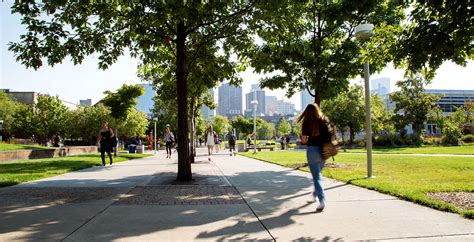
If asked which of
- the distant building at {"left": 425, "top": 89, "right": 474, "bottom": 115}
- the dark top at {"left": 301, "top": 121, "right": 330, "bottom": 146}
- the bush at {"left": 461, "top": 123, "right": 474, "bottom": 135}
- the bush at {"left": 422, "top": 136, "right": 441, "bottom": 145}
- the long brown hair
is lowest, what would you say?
the bush at {"left": 422, "top": 136, "right": 441, "bottom": 145}

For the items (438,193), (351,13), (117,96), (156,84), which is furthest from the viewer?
(117,96)

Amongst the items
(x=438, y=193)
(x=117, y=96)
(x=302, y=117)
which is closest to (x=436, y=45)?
(x=302, y=117)

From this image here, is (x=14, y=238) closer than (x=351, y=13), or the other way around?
(x=14, y=238)

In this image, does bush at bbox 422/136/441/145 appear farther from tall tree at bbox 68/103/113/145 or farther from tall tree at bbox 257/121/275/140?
tall tree at bbox 257/121/275/140

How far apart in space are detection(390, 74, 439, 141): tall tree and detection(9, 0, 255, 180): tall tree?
3880 cm

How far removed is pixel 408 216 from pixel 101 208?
4.54 m

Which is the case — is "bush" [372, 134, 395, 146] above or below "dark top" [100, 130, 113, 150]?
below

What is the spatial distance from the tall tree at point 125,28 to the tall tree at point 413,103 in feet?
127

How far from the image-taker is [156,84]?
729 inches

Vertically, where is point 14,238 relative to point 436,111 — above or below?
below

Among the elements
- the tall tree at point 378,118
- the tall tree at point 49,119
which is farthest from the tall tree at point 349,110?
the tall tree at point 49,119

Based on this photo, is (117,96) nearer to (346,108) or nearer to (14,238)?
(14,238)

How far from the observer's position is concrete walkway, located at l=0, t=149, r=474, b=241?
4107 mm

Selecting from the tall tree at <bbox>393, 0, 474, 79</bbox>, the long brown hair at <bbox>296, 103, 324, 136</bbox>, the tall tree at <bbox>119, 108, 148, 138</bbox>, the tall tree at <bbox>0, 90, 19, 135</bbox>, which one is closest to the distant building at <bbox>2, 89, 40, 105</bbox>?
the tall tree at <bbox>0, 90, 19, 135</bbox>
